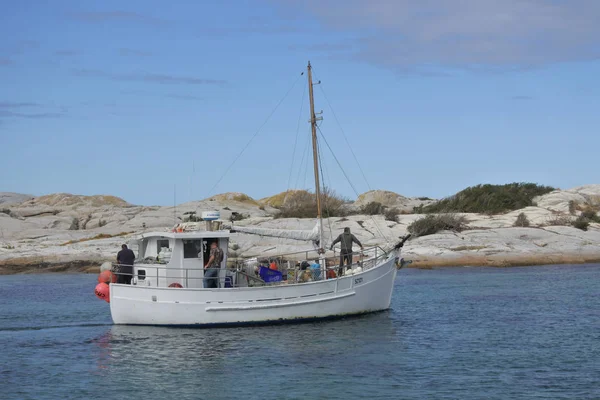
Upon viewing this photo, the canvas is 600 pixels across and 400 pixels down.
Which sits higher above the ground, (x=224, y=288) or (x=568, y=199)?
(x=568, y=199)

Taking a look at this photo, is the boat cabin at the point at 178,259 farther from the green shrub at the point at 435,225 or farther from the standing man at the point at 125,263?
the green shrub at the point at 435,225

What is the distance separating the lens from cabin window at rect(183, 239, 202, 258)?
2797 centimetres

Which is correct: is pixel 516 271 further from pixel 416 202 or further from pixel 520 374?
pixel 416 202

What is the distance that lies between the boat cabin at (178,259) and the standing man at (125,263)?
24 cm

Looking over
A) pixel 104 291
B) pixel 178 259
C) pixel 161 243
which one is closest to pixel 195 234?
pixel 178 259

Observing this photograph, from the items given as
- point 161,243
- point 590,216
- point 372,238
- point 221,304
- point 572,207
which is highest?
point 572,207

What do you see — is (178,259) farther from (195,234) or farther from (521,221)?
(521,221)

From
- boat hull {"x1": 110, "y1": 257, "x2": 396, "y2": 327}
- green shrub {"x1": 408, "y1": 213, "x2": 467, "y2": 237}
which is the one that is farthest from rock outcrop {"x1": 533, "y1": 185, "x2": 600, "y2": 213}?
boat hull {"x1": 110, "y1": 257, "x2": 396, "y2": 327}

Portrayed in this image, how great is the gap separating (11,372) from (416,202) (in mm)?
63162

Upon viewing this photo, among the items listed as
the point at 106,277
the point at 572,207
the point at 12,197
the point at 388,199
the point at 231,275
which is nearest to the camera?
the point at 106,277

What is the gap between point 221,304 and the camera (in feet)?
88.4

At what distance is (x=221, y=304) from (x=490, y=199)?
40882 mm

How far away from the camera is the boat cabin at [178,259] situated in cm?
2762

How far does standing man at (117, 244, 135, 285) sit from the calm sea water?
1705 mm
